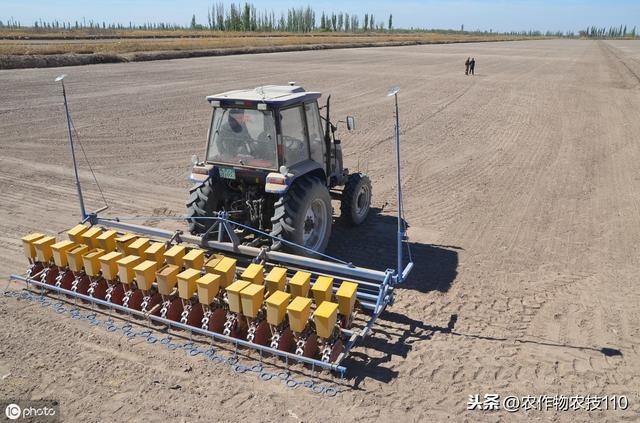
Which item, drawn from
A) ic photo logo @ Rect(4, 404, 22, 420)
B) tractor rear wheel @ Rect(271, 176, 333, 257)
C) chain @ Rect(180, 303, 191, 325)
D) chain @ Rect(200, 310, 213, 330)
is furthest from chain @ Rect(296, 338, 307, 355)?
ic photo logo @ Rect(4, 404, 22, 420)

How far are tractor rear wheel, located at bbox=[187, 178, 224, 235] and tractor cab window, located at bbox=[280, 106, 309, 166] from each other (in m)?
1.12

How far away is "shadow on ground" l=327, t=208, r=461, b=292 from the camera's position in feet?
Answer: 22.3

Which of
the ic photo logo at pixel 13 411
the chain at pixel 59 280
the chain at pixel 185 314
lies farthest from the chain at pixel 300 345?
the chain at pixel 59 280

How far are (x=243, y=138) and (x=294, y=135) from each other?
0.66 meters

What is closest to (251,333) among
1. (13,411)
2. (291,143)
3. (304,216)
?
(304,216)

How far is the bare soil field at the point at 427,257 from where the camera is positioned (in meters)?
4.62

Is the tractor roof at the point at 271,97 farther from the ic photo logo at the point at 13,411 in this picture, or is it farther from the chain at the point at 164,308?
the ic photo logo at the point at 13,411

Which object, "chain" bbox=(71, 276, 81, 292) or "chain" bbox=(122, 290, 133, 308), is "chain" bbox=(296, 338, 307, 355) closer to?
"chain" bbox=(122, 290, 133, 308)

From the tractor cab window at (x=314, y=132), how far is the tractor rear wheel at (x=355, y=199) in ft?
2.88

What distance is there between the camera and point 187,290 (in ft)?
17.4

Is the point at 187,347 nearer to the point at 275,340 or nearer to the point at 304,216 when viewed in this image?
the point at 275,340

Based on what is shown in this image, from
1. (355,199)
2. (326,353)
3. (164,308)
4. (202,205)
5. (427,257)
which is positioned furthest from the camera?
(355,199)

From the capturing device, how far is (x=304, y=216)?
6.33 m

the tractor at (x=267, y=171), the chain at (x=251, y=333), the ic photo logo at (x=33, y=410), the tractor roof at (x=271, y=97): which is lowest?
the ic photo logo at (x=33, y=410)
